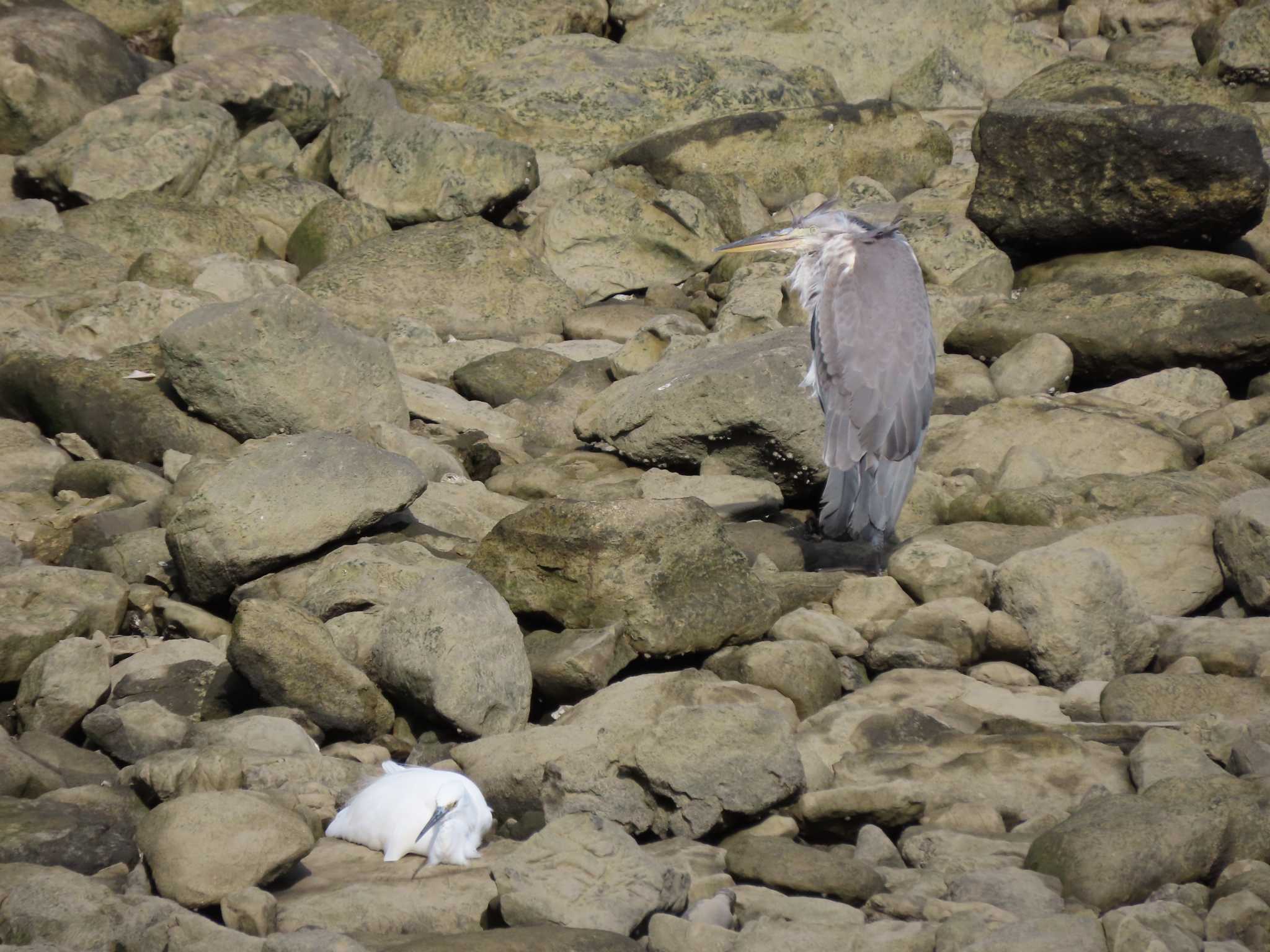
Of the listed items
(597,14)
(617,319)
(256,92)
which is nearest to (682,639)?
(617,319)

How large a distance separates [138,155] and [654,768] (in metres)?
10.3

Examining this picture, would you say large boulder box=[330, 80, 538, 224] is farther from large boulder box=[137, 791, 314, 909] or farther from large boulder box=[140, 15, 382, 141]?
large boulder box=[137, 791, 314, 909]

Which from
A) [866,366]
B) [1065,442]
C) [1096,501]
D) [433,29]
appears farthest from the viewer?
[433,29]

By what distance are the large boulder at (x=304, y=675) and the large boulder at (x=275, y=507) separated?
0.96 meters

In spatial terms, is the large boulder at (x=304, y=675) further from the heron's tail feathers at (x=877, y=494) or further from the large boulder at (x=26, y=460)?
the large boulder at (x=26, y=460)

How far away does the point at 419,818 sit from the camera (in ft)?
13.6

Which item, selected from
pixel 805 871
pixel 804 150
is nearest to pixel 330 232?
pixel 804 150

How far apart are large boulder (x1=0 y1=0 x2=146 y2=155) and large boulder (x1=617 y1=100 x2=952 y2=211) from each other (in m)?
5.09

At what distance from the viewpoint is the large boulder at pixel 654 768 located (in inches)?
173

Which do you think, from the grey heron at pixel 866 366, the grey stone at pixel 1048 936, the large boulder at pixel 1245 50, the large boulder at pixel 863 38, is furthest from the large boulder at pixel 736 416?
the large boulder at pixel 1245 50

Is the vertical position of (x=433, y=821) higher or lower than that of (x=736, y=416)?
higher

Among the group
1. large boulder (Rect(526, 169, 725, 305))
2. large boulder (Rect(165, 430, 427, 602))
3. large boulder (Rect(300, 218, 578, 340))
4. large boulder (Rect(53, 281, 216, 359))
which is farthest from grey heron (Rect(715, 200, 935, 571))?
large boulder (Rect(526, 169, 725, 305))

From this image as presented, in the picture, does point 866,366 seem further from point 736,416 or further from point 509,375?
point 509,375

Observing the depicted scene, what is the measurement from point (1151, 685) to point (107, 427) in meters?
5.82
